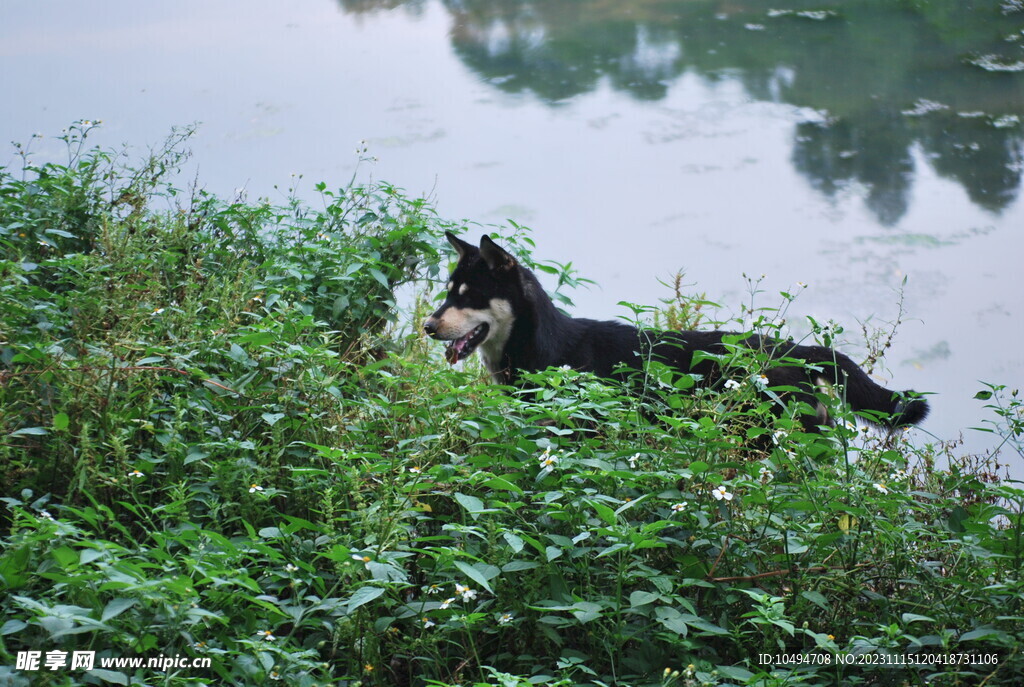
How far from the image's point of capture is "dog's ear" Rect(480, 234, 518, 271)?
12.2 feet

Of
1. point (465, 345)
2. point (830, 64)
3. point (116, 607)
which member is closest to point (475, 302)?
point (465, 345)

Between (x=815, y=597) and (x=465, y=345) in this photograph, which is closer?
(x=815, y=597)

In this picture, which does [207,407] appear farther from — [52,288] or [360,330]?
[52,288]

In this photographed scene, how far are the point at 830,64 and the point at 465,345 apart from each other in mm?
6000

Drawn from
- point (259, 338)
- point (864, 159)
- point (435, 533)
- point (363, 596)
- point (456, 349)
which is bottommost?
point (864, 159)

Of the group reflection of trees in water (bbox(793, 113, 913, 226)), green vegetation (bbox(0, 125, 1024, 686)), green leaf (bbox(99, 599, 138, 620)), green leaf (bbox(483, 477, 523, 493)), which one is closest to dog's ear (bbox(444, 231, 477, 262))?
green vegetation (bbox(0, 125, 1024, 686))

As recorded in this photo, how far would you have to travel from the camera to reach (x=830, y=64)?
8367mm

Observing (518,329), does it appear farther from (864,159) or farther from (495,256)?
(864,159)

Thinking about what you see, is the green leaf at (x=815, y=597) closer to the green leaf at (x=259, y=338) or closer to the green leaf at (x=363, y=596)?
the green leaf at (x=363, y=596)

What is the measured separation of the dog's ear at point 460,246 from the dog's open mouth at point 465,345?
31 cm

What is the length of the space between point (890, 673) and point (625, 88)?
6.94m

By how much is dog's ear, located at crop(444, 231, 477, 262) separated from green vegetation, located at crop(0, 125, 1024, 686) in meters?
0.93

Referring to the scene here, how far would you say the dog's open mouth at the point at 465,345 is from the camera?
380cm

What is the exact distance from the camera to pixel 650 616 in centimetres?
213
